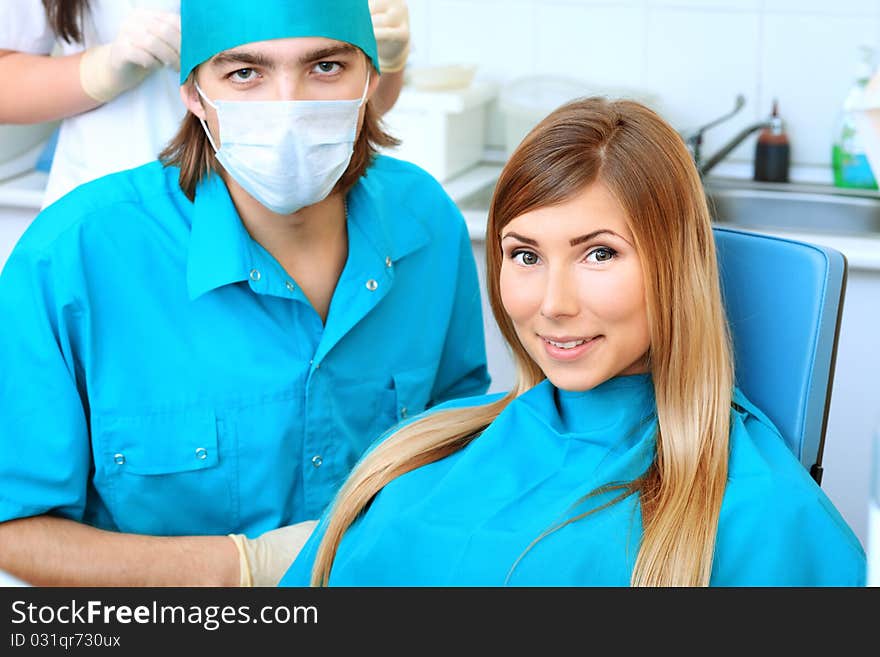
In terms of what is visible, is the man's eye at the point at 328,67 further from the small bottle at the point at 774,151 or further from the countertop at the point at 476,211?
the small bottle at the point at 774,151

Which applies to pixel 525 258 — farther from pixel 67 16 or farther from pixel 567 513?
pixel 67 16

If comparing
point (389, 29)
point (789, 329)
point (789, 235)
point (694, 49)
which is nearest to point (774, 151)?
point (694, 49)

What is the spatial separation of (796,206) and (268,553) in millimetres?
1821

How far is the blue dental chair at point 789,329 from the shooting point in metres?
1.38

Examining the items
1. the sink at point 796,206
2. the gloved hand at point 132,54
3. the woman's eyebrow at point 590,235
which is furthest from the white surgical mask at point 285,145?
the sink at point 796,206

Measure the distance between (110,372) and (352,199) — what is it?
46 cm

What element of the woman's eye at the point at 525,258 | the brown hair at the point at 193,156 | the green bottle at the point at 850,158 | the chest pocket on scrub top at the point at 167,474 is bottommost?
the chest pocket on scrub top at the point at 167,474

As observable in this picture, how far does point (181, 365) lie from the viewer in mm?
1563

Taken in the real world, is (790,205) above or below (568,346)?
below

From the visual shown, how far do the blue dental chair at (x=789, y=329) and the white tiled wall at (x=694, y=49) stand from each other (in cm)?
156

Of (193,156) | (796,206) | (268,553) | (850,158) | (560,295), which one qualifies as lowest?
(268,553)

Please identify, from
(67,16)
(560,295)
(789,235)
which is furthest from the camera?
(789,235)

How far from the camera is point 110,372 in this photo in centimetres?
153
